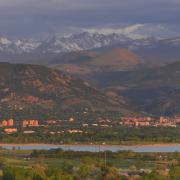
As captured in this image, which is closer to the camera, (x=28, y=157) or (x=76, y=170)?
(x=76, y=170)

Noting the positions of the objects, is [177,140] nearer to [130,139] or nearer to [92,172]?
[130,139]

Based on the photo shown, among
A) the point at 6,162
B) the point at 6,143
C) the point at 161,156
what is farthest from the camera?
the point at 6,143

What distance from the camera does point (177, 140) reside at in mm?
196625

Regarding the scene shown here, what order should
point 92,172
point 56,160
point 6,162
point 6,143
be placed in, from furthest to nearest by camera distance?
point 6,143 < point 56,160 < point 6,162 < point 92,172

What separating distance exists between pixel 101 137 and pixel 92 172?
96531 mm

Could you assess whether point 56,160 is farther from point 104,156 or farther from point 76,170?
point 76,170

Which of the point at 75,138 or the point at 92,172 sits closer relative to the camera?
the point at 92,172

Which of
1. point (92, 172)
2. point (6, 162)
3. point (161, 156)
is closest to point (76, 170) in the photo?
point (92, 172)

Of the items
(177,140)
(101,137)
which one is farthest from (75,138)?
(177,140)

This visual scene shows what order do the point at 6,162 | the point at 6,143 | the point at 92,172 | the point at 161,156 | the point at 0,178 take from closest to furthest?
the point at 0,178 < the point at 92,172 < the point at 6,162 < the point at 161,156 < the point at 6,143

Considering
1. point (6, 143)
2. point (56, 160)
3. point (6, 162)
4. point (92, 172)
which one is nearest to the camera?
point (92, 172)

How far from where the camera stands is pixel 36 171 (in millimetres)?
93688

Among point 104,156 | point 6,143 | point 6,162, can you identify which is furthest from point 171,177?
point 6,143

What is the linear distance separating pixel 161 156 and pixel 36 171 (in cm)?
5276
